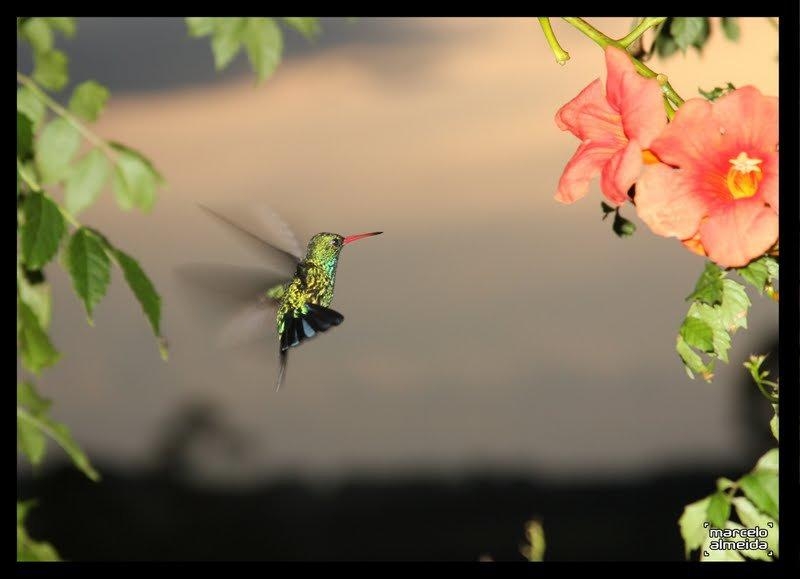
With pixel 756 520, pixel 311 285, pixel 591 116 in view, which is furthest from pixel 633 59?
pixel 311 285

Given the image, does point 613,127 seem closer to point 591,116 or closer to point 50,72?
point 591,116

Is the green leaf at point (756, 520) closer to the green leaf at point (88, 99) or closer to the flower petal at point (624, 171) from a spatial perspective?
the flower petal at point (624, 171)

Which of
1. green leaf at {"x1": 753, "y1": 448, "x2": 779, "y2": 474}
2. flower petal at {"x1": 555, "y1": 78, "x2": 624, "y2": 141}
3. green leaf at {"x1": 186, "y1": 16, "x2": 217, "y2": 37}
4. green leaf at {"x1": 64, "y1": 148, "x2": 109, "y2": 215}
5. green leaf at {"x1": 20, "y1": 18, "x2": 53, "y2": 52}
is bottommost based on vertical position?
green leaf at {"x1": 753, "y1": 448, "x2": 779, "y2": 474}

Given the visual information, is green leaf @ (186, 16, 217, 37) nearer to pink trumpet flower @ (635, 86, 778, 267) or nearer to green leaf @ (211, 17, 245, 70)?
green leaf @ (211, 17, 245, 70)

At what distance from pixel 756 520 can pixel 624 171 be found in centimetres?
86

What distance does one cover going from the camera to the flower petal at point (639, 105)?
1382mm

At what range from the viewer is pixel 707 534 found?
6.00ft

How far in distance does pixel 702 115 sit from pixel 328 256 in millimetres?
1126

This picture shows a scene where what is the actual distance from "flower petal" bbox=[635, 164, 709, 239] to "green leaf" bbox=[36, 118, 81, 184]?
172 cm

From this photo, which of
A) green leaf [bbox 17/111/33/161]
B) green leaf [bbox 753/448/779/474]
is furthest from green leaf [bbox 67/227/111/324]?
green leaf [bbox 753/448/779/474]

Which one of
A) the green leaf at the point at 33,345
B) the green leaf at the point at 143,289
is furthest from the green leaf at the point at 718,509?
the green leaf at the point at 33,345

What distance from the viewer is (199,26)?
221 centimetres

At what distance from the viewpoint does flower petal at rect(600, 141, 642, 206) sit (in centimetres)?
138
